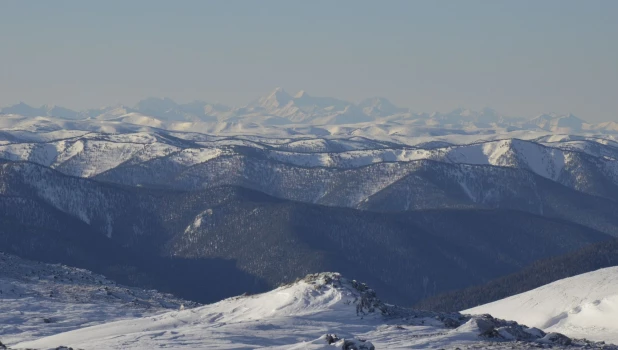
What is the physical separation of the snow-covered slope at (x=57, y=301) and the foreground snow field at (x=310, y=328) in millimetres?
17402

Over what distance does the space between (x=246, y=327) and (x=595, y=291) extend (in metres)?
63.0

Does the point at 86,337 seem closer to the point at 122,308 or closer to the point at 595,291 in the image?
the point at 122,308

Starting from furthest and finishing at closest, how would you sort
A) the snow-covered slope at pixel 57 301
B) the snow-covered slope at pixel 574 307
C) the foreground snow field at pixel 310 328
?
the snow-covered slope at pixel 574 307 → the snow-covered slope at pixel 57 301 → the foreground snow field at pixel 310 328

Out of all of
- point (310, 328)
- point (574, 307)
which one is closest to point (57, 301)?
point (310, 328)

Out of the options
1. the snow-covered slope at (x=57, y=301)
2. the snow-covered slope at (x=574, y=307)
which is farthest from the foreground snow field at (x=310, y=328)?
the snow-covered slope at (x=574, y=307)

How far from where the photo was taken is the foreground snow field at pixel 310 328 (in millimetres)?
103750

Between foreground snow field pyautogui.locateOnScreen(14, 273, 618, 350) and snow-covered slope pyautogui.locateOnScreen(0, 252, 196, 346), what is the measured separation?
57.1 ft

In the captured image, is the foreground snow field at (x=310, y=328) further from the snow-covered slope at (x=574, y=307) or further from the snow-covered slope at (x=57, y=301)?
the snow-covered slope at (x=574, y=307)

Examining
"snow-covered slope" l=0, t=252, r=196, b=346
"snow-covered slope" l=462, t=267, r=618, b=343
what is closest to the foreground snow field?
"snow-covered slope" l=0, t=252, r=196, b=346

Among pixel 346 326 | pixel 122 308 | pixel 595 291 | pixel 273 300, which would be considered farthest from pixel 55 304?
pixel 595 291

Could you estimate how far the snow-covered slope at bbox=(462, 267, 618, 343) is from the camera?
14512 cm

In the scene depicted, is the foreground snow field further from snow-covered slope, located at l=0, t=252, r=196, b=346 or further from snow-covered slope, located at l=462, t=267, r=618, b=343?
snow-covered slope, located at l=462, t=267, r=618, b=343

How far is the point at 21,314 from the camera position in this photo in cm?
14800

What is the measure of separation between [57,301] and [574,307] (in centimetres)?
6505
